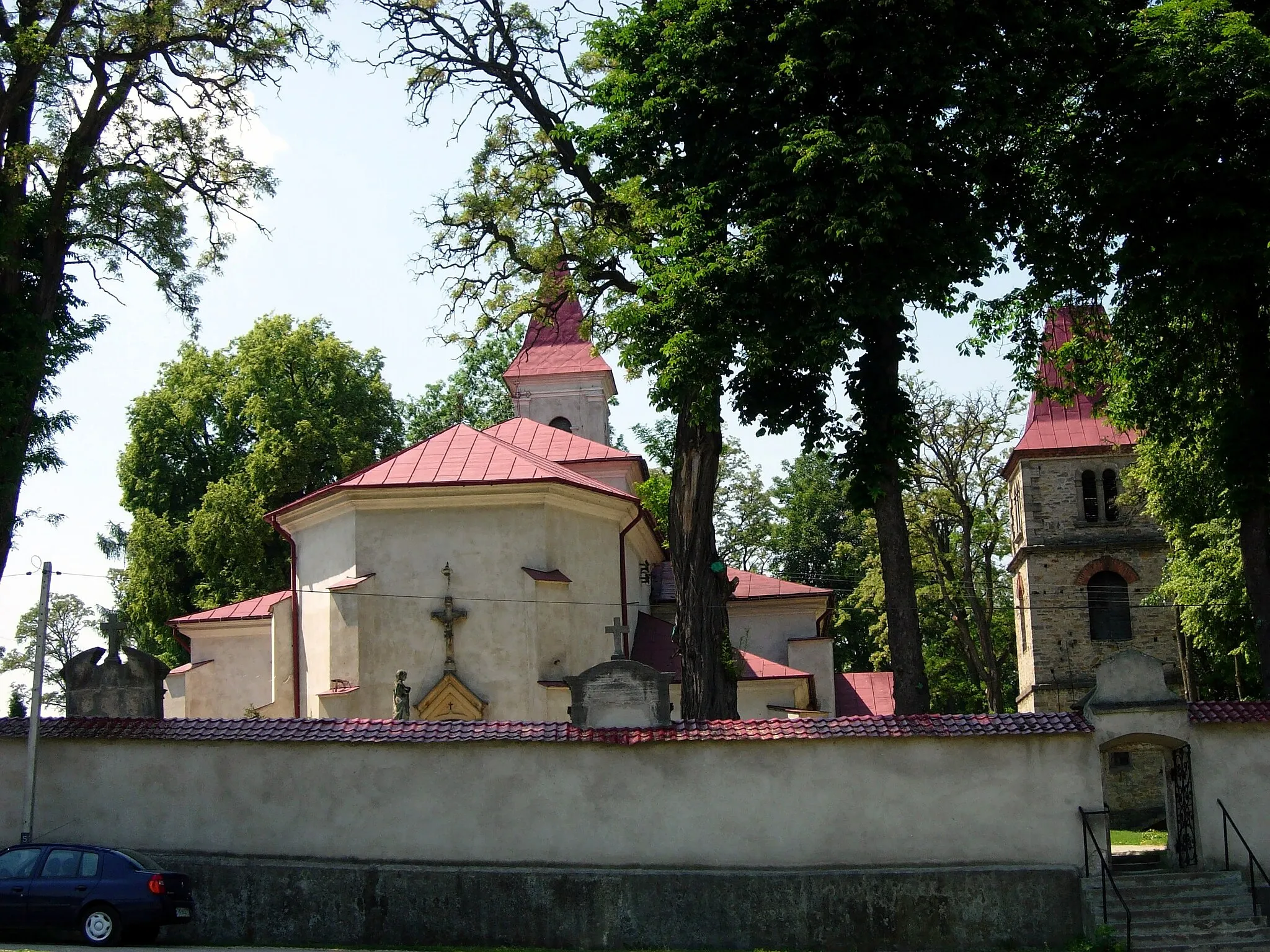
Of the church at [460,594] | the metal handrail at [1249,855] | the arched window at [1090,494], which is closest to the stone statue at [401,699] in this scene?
the church at [460,594]

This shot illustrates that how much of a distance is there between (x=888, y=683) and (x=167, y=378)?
26267 millimetres

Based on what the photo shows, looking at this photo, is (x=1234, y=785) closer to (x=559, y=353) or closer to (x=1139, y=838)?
(x=1139, y=838)

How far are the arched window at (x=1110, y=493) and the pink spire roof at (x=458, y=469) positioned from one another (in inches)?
762

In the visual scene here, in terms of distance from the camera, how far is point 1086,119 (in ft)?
61.2

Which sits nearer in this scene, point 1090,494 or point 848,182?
point 848,182

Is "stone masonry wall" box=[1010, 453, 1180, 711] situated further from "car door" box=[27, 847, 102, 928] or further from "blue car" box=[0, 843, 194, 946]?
"car door" box=[27, 847, 102, 928]

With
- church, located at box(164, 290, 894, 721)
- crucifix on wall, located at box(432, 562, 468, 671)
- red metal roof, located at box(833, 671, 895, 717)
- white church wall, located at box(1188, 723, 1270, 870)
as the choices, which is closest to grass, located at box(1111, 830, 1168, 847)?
red metal roof, located at box(833, 671, 895, 717)

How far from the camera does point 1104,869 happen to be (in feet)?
47.0

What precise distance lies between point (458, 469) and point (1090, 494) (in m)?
22.7

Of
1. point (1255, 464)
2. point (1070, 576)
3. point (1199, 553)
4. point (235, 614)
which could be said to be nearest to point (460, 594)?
point (235, 614)

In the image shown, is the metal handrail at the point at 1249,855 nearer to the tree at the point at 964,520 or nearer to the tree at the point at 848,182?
the tree at the point at 848,182

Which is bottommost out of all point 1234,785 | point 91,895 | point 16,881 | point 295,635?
point 91,895

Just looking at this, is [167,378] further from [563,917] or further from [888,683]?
[563,917]

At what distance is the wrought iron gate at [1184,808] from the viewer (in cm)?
1505
